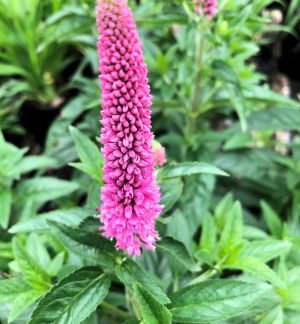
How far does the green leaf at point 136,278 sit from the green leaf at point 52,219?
207 mm

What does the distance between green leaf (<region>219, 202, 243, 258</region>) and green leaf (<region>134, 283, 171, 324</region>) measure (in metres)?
0.41

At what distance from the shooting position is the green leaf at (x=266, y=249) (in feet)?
5.08

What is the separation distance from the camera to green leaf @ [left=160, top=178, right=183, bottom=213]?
59.2 inches

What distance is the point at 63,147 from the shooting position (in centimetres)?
260

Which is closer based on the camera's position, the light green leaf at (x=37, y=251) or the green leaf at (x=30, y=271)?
the green leaf at (x=30, y=271)

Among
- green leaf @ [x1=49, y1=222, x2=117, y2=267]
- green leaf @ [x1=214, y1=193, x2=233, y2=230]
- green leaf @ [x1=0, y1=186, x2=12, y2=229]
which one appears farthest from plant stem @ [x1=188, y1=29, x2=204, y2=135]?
green leaf @ [x1=49, y1=222, x2=117, y2=267]

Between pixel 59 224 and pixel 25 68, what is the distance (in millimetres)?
2205

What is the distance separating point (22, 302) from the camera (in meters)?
1.39

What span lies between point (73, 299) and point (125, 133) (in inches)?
18.1

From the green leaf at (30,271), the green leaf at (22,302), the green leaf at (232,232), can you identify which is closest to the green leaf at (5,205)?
the green leaf at (30,271)

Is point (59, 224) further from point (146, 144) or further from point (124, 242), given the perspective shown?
point (146, 144)

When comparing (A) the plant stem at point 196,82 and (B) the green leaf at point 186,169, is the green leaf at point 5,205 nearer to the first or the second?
(B) the green leaf at point 186,169

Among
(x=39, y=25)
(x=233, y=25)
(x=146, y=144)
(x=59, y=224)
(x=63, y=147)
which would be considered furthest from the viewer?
(x=39, y=25)

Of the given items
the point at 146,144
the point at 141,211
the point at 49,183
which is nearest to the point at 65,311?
the point at 141,211
